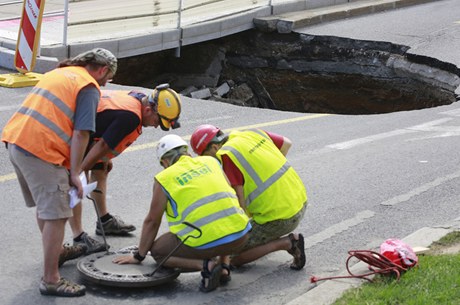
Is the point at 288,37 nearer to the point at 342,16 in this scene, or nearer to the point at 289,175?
the point at 342,16

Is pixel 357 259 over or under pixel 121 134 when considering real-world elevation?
under

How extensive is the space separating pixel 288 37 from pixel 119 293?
10580mm

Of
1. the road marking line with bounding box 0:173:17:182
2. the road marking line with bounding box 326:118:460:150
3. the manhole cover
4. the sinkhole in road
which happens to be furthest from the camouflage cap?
the sinkhole in road

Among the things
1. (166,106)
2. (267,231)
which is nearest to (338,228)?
(267,231)

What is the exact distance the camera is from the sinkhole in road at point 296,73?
15.4 meters

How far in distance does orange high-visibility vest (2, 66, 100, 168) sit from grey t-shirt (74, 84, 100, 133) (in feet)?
0.11

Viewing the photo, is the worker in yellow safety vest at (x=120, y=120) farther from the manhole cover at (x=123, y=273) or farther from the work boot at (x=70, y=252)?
the manhole cover at (x=123, y=273)

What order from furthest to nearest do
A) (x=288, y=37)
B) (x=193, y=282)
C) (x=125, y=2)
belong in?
(x=288, y=37) → (x=125, y=2) → (x=193, y=282)

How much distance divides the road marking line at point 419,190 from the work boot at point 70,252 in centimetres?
308

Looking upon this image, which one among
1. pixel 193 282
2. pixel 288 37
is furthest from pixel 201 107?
pixel 193 282

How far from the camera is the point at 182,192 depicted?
621 centimetres

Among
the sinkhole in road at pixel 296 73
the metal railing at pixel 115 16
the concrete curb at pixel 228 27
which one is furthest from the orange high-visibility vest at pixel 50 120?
the sinkhole in road at pixel 296 73

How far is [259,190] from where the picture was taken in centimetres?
684

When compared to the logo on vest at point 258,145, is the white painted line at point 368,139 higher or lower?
lower
